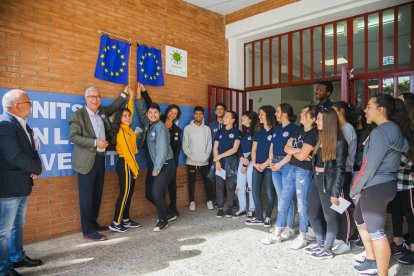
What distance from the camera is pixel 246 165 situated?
15.2ft

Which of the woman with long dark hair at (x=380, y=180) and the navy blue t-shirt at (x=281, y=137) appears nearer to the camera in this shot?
the woman with long dark hair at (x=380, y=180)

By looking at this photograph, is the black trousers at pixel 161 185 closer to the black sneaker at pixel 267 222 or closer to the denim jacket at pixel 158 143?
the denim jacket at pixel 158 143

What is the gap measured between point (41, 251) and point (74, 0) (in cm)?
321

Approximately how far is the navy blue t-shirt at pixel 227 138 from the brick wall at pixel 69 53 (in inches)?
40.4

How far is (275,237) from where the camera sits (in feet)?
11.8

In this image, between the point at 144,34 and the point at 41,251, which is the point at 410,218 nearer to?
the point at 41,251

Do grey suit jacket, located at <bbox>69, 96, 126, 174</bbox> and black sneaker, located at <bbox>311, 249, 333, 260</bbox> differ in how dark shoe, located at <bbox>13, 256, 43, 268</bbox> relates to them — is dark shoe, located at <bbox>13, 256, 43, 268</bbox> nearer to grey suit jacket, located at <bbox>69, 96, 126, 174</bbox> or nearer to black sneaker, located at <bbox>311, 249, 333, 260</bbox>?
grey suit jacket, located at <bbox>69, 96, 126, 174</bbox>

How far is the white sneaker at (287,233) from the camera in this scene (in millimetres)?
3703

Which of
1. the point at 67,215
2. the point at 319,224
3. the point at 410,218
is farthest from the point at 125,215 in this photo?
the point at 410,218

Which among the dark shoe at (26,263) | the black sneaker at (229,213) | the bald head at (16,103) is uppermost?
the bald head at (16,103)

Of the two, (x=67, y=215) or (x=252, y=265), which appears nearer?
(x=252, y=265)

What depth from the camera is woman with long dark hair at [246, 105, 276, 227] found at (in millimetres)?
4176

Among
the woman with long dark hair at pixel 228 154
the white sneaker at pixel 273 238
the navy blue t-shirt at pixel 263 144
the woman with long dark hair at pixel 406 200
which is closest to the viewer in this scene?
the woman with long dark hair at pixel 406 200

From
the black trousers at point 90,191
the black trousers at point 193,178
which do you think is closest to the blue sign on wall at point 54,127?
the black trousers at point 90,191
